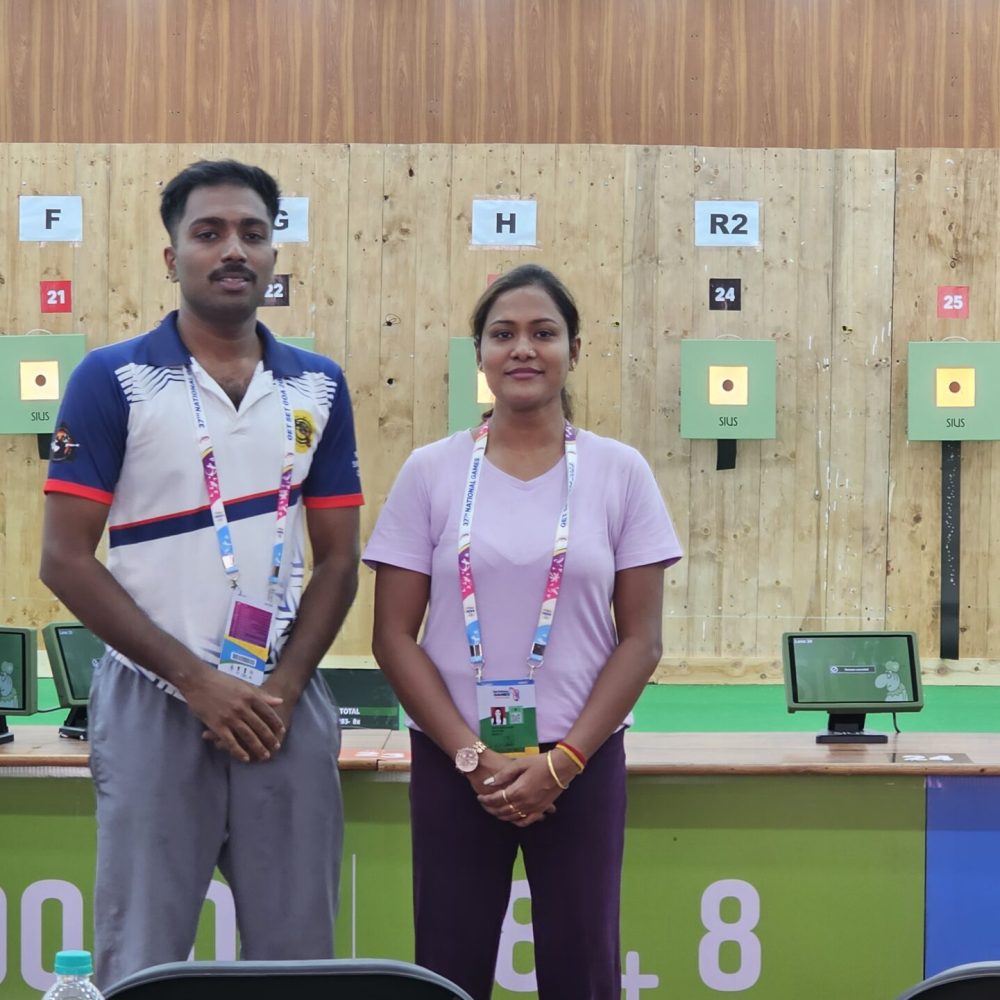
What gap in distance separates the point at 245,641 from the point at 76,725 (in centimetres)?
127

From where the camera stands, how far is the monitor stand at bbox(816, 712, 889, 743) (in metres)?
3.04

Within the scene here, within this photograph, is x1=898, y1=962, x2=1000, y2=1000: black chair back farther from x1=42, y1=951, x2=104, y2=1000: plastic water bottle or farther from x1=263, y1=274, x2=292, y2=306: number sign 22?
x1=263, y1=274, x2=292, y2=306: number sign 22

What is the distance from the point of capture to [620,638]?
2137mm

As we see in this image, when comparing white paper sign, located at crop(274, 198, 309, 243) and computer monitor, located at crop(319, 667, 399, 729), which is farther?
white paper sign, located at crop(274, 198, 309, 243)

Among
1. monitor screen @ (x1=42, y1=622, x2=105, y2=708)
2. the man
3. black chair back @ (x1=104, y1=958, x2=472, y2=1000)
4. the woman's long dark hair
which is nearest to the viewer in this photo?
black chair back @ (x1=104, y1=958, x2=472, y2=1000)

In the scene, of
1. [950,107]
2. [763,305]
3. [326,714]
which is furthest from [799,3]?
[326,714]

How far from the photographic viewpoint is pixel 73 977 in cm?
116

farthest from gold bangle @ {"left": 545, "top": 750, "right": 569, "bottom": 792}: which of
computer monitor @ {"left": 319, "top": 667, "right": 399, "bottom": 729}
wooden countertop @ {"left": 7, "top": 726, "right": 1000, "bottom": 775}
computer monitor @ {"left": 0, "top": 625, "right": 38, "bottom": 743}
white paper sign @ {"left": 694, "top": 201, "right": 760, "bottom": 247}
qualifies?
white paper sign @ {"left": 694, "top": 201, "right": 760, "bottom": 247}

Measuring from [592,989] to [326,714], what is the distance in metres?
0.60

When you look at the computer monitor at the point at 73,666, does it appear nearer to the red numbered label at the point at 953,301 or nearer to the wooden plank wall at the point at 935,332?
the wooden plank wall at the point at 935,332

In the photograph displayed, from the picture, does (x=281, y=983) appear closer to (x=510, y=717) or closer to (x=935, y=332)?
(x=510, y=717)

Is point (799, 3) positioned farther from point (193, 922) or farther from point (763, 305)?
point (193, 922)

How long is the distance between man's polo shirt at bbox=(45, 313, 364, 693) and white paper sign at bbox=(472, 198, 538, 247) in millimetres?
4689

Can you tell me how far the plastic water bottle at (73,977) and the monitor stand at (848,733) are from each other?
217 cm
